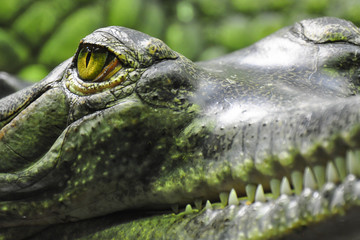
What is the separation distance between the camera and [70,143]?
1.79 m

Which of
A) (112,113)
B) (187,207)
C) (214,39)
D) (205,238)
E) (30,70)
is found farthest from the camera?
(214,39)

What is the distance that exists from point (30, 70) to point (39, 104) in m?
4.35

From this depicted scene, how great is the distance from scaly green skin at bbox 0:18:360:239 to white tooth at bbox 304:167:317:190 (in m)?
0.03

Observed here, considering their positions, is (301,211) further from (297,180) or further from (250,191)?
(250,191)

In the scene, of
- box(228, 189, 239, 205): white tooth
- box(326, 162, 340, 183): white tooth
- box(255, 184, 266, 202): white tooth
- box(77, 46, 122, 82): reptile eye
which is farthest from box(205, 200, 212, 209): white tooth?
box(77, 46, 122, 82): reptile eye

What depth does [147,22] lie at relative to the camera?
6449 millimetres

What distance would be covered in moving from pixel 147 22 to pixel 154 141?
4989mm

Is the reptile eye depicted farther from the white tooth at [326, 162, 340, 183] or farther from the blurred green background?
the blurred green background

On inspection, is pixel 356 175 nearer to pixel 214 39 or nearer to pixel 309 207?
pixel 309 207

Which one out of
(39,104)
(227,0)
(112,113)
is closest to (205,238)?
(112,113)

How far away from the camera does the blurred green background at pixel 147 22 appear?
19.6 feet

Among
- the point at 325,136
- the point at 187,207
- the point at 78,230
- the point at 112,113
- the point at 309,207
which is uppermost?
the point at 112,113

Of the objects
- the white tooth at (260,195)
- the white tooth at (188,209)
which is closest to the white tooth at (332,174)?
the white tooth at (260,195)

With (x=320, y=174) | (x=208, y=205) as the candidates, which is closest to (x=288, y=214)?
(x=320, y=174)
